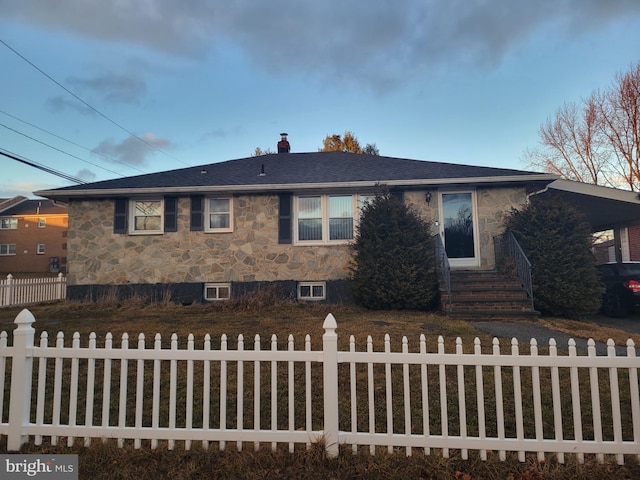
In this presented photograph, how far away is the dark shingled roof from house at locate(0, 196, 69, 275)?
27.3m

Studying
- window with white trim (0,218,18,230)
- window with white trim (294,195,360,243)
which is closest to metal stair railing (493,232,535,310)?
window with white trim (294,195,360,243)

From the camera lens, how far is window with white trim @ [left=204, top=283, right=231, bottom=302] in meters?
10.1

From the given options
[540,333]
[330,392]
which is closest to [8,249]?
[330,392]

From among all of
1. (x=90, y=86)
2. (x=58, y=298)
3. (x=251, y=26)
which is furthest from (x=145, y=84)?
(x=58, y=298)

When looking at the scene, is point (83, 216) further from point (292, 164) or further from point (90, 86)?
point (90, 86)

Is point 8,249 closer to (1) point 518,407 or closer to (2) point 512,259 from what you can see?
(2) point 512,259

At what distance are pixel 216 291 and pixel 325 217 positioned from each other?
12.7ft

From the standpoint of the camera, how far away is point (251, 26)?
1031cm

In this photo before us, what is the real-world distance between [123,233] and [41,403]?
27.8ft

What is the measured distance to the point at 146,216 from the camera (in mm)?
10438

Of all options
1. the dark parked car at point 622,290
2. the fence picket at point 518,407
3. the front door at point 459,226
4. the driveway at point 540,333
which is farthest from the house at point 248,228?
the fence picket at point 518,407

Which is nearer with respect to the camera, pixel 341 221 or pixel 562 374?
pixel 562 374

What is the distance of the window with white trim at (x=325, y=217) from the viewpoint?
1007 cm

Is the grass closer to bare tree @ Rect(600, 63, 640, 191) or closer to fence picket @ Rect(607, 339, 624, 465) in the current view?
fence picket @ Rect(607, 339, 624, 465)
